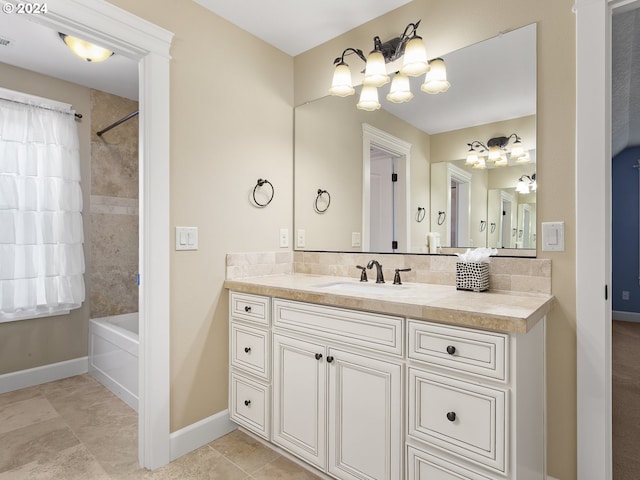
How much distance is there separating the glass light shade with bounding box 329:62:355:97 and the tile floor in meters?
2.06

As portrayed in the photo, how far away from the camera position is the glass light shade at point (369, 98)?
220 cm

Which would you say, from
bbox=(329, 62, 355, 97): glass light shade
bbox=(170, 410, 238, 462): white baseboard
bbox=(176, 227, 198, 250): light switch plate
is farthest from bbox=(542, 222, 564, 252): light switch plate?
bbox=(170, 410, 238, 462): white baseboard

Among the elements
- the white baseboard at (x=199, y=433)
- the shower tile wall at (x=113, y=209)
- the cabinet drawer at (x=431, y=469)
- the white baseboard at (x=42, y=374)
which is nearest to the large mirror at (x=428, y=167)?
the cabinet drawer at (x=431, y=469)

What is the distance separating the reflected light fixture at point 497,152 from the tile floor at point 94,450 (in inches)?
69.6

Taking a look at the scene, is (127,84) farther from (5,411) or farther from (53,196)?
(5,411)

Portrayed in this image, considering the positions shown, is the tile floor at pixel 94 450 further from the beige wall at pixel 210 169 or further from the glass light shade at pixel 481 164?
the glass light shade at pixel 481 164

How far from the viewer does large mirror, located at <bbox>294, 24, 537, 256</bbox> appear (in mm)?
1703

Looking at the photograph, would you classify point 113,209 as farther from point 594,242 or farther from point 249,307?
point 594,242

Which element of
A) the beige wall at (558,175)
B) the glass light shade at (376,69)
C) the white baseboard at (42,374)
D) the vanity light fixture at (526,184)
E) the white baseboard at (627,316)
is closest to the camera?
the beige wall at (558,175)

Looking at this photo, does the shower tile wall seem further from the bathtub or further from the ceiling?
the ceiling

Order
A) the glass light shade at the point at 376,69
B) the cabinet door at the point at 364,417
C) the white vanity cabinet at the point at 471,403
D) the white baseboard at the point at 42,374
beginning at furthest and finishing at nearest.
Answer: the white baseboard at the point at 42,374, the glass light shade at the point at 376,69, the cabinet door at the point at 364,417, the white vanity cabinet at the point at 471,403

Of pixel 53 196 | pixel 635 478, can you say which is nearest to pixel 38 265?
pixel 53 196

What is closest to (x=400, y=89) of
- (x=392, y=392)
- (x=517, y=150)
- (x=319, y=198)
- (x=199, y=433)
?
(x=517, y=150)

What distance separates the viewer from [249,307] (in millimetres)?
1999
